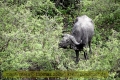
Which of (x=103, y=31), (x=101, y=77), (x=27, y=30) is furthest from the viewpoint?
(x=103, y=31)

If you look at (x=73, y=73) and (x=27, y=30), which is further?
(x=27, y=30)

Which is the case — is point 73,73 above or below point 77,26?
below

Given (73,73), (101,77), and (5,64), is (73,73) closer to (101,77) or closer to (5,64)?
(101,77)

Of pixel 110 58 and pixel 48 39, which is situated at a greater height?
pixel 48 39

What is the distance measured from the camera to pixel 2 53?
871 centimetres

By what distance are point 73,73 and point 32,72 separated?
4.08 feet

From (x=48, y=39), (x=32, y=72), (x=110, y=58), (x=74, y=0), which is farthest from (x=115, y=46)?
(x=74, y=0)

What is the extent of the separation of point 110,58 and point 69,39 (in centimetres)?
144

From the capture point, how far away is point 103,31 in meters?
14.2

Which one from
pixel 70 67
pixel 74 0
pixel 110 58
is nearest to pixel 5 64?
pixel 70 67

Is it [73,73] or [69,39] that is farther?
[69,39]

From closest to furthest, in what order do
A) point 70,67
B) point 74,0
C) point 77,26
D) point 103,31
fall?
point 70,67 → point 77,26 → point 103,31 → point 74,0

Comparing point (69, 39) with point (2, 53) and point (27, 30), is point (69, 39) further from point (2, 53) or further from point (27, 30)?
point (2, 53)

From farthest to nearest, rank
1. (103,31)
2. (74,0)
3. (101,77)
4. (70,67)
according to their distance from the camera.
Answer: (74,0) → (103,31) → (70,67) → (101,77)
